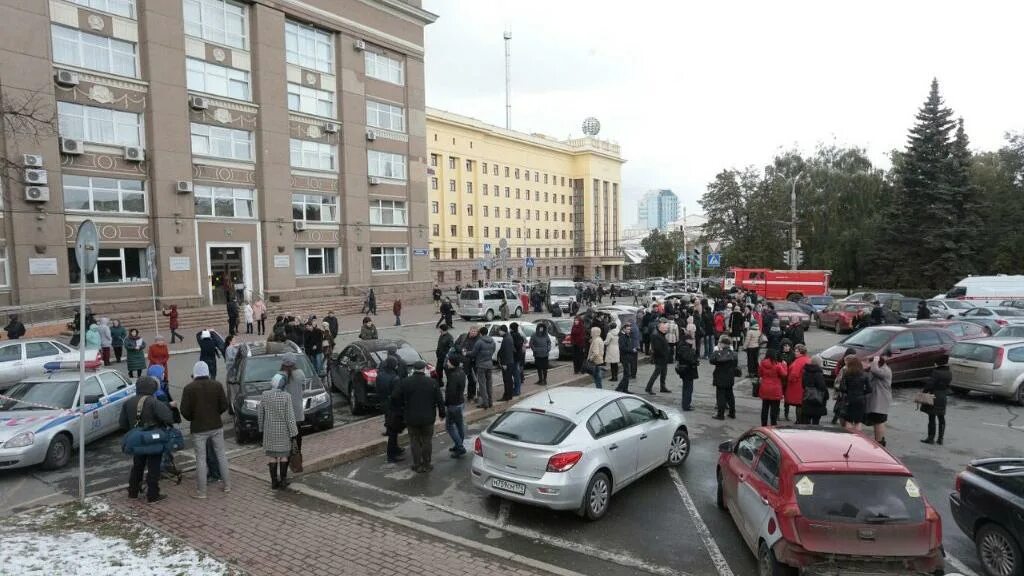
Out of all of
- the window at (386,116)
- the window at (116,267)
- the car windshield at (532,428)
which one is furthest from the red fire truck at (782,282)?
the window at (116,267)

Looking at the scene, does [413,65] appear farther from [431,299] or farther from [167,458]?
[167,458]

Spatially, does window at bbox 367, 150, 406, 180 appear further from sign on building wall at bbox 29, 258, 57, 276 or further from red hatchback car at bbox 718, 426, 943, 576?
red hatchback car at bbox 718, 426, 943, 576

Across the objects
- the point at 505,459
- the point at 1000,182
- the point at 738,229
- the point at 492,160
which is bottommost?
the point at 505,459

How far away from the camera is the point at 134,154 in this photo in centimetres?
2745

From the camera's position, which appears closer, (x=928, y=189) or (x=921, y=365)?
(x=921, y=365)

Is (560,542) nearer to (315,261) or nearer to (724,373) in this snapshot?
(724,373)

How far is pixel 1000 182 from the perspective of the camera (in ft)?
154

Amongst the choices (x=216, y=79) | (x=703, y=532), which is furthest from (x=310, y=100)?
(x=703, y=532)

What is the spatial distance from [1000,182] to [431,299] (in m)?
A: 46.3

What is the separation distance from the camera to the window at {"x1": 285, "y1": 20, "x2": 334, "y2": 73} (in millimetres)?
34625

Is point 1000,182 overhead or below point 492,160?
below

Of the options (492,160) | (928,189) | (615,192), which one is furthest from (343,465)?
(615,192)

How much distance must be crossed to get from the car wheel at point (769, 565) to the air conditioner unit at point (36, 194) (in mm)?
29783

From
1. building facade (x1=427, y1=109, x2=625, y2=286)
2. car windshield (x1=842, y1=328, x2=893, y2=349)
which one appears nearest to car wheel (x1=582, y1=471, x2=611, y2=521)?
car windshield (x1=842, y1=328, x2=893, y2=349)
